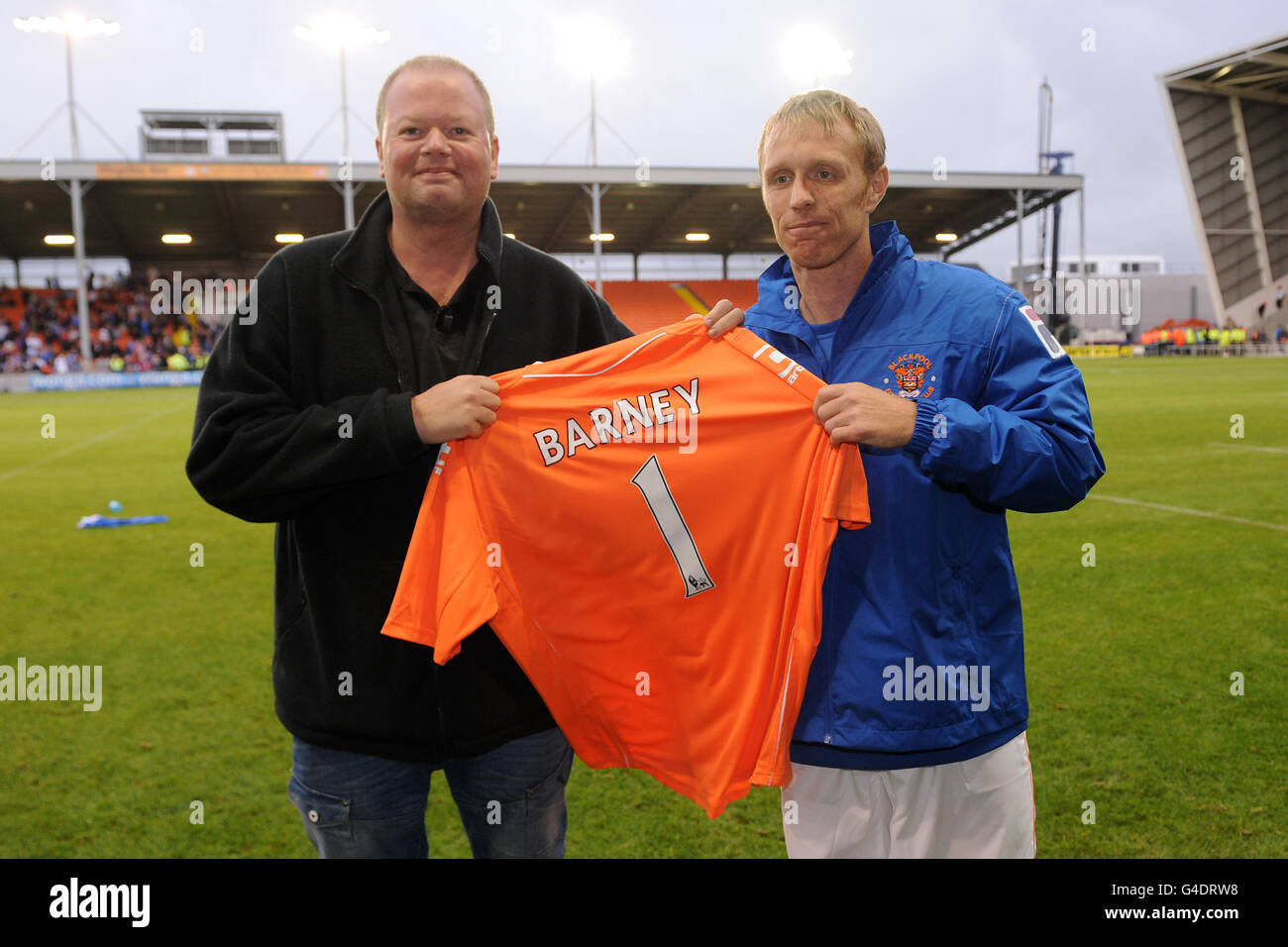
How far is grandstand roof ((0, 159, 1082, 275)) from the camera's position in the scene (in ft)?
90.3

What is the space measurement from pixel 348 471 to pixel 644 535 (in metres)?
0.71

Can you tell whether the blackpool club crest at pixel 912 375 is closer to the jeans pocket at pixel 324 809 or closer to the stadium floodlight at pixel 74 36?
the jeans pocket at pixel 324 809

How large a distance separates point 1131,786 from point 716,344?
2.47 m

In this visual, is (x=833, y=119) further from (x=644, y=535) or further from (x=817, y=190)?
(x=644, y=535)

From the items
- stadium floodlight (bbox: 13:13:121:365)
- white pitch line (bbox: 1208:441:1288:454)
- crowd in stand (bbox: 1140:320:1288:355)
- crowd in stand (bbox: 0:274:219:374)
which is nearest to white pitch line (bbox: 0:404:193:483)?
stadium floodlight (bbox: 13:13:121:365)

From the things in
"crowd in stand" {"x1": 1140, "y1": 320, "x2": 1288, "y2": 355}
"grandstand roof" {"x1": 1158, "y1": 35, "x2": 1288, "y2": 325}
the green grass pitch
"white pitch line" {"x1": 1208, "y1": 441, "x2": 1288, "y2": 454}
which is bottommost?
the green grass pitch

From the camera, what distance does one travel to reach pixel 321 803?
2.02 m

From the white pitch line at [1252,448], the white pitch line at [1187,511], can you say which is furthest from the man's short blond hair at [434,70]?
the white pitch line at [1252,448]

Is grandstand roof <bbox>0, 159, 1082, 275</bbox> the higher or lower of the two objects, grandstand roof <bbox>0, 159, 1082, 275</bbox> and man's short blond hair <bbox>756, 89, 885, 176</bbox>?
the higher

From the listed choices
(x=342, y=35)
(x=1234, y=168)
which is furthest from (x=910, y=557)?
(x=1234, y=168)

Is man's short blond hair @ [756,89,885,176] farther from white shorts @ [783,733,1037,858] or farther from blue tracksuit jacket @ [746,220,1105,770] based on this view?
white shorts @ [783,733,1037,858]

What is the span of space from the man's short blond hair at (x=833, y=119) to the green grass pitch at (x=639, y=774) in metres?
2.24
